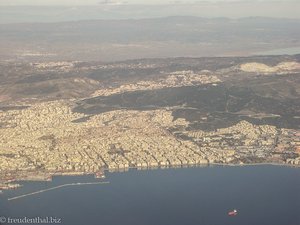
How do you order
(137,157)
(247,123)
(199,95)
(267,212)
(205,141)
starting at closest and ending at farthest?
(267,212) < (137,157) < (205,141) < (247,123) < (199,95)

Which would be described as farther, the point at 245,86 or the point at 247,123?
the point at 245,86

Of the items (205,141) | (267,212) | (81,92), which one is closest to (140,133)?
(205,141)

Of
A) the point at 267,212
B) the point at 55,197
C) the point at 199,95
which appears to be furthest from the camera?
the point at 199,95

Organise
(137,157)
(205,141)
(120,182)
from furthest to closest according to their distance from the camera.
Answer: (205,141), (137,157), (120,182)

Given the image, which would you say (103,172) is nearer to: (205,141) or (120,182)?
(120,182)

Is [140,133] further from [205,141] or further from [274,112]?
[274,112]

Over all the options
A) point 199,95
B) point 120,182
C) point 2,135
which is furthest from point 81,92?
point 120,182
